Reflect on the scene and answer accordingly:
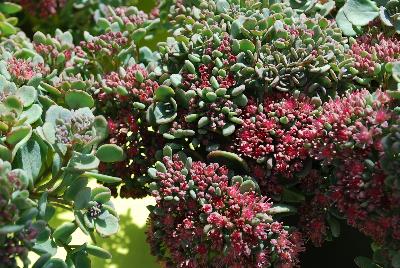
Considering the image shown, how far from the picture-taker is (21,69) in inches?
49.4

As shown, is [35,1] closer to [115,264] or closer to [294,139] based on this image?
[115,264]

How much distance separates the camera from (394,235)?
1.03 metres

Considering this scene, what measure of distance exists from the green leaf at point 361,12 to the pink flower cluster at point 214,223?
0.42 m

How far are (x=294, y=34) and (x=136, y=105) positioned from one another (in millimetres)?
346

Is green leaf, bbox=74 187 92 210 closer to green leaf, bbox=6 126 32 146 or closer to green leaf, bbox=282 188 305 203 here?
green leaf, bbox=6 126 32 146

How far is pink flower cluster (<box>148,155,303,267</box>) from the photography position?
109 centimetres

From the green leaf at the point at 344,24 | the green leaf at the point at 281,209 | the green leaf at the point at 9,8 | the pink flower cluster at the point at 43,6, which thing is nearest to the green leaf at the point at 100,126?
the green leaf at the point at 281,209

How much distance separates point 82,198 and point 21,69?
35cm

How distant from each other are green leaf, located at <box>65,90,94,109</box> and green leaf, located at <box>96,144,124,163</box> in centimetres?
12

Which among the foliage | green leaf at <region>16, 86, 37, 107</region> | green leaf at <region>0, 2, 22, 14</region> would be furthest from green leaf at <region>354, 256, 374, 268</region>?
green leaf at <region>0, 2, 22, 14</region>

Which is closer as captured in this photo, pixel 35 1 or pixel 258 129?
pixel 258 129

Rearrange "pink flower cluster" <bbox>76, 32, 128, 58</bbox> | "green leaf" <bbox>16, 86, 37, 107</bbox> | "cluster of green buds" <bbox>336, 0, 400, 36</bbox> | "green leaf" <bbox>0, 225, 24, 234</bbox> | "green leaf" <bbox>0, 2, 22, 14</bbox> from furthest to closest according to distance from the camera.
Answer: "green leaf" <bbox>0, 2, 22, 14</bbox>, "pink flower cluster" <bbox>76, 32, 128, 58</bbox>, "cluster of green buds" <bbox>336, 0, 400, 36</bbox>, "green leaf" <bbox>16, 86, 37, 107</bbox>, "green leaf" <bbox>0, 225, 24, 234</bbox>

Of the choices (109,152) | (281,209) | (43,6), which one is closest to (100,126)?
(109,152)

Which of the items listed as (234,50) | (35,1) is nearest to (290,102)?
(234,50)
